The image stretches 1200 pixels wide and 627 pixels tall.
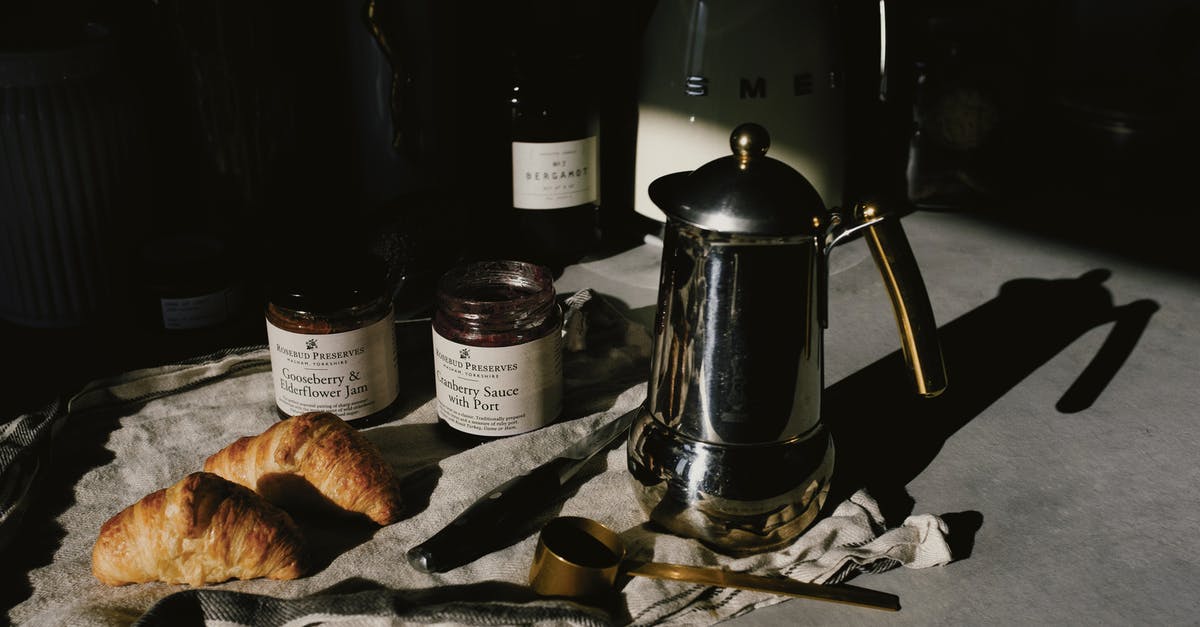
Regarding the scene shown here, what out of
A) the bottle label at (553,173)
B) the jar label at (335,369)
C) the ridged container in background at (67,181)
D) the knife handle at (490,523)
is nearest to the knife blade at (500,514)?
the knife handle at (490,523)

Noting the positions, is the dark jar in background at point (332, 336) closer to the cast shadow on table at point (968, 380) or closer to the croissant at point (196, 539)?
the croissant at point (196, 539)

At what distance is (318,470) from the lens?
2.25ft

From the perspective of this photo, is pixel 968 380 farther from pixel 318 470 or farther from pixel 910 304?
pixel 318 470

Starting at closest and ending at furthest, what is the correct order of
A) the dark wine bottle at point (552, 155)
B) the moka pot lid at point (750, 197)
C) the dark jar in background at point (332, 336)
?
the moka pot lid at point (750, 197) < the dark jar in background at point (332, 336) < the dark wine bottle at point (552, 155)

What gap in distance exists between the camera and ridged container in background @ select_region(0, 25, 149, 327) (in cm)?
88

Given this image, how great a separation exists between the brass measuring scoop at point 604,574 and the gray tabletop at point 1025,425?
18 mm

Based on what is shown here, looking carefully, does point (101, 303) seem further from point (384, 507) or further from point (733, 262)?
point (733, 262)

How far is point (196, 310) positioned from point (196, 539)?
0.36 meters

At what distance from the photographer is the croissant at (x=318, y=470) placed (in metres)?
0.68

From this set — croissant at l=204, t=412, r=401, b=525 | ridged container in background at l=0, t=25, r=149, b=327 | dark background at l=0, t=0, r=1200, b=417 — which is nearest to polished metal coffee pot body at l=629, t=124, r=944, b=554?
croissant at l=204, t=412, r=401, b=525

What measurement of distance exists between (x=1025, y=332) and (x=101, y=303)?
0.88 meters

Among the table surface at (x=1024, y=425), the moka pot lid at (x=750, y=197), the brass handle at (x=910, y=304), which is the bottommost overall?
the table surface at (x=1024, y=425)

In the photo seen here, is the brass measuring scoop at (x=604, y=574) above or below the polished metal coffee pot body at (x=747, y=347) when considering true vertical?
below

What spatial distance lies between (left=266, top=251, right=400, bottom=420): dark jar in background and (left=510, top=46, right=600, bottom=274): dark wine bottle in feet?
1.00
